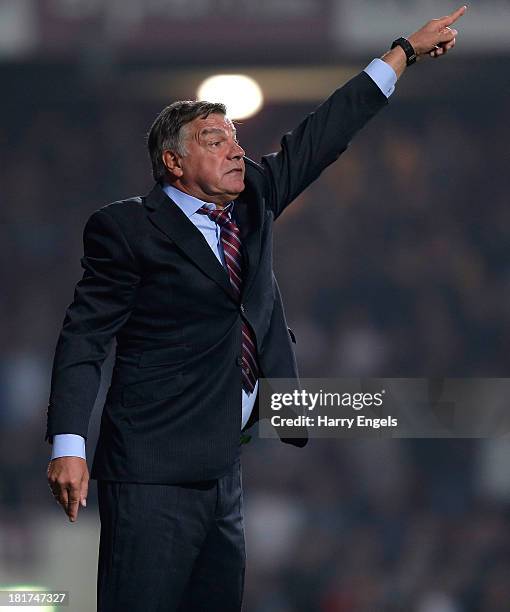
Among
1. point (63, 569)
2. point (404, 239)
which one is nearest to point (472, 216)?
point (404, 239)

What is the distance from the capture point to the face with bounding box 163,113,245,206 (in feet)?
7.16

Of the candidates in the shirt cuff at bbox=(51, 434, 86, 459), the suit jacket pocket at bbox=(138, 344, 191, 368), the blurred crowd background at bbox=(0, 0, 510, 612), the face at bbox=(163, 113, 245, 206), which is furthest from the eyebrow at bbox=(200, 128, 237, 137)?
the blurred crowd background at bbox=(0, 0, 510, 612)

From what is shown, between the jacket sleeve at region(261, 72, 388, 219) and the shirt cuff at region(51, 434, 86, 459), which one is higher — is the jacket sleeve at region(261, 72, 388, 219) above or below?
above

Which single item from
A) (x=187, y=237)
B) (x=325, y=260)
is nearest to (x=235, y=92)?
(x=325, y=260)

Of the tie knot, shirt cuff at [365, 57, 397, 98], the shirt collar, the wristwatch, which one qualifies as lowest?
the tie knot

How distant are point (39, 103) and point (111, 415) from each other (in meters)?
3.46

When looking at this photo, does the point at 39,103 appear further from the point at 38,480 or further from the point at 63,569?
the point at 63,569

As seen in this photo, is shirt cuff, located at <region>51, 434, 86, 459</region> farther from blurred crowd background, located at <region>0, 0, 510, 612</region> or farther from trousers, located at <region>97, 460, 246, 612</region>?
blurred crowd background, located at <region>0, 0, 510, 612</region>

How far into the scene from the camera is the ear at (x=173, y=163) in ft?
7.26

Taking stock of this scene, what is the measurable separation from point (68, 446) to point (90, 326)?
0.68 feet

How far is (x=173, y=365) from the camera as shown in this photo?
85.5 inches

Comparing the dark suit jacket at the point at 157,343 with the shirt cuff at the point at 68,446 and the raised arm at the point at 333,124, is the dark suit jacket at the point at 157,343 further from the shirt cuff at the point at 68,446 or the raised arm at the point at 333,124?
the raised arm at the point at 333,124
